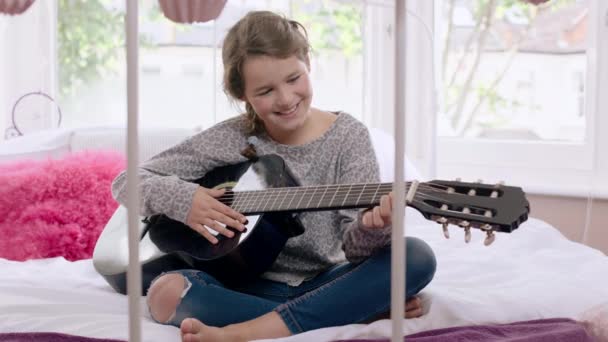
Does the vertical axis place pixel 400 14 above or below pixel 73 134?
above

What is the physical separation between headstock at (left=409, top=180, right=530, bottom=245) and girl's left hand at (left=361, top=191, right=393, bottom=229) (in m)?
0.06

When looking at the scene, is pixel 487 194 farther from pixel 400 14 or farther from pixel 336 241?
pixel 336 241

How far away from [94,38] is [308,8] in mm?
776

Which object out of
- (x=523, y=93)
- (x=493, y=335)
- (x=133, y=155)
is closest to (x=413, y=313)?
(x=493, y=335)

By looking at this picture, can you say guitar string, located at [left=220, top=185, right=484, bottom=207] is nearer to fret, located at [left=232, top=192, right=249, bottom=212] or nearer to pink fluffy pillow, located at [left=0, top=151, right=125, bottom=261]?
fret, located at [left=232, top=192, right=249, bottom=212]

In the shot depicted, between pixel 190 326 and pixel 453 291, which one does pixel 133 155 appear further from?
pixel 453 291

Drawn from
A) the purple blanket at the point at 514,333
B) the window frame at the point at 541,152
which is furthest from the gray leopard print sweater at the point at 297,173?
the window frame at the point at 541,152

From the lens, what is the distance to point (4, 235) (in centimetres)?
196

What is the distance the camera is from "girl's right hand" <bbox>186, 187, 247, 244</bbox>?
1384mm

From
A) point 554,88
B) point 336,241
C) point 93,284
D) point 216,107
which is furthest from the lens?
point 216,107

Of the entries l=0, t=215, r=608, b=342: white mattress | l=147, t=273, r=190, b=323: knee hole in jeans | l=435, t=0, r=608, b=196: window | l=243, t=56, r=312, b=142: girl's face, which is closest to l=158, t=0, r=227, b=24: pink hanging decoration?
l=435, t=0, r=608, b=196: window

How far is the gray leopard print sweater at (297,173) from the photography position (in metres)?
1.46

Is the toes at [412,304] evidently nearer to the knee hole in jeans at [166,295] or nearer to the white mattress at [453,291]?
the white mattress at [453,291]

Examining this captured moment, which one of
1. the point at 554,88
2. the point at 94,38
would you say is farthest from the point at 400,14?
the point at 94,38
